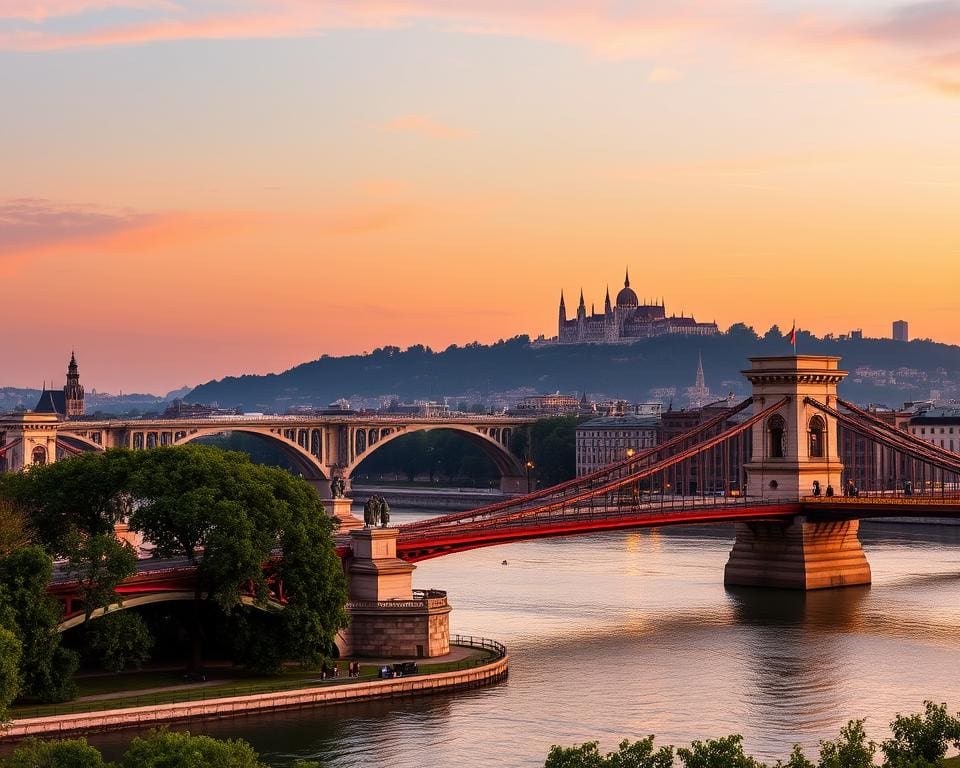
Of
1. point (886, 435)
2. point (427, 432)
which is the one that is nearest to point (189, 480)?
point (886, 435)

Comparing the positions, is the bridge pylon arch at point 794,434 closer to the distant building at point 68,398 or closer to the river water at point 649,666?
the river water at point 649,666

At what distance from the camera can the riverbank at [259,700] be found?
44.6m

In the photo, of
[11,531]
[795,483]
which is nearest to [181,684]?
[11,531]

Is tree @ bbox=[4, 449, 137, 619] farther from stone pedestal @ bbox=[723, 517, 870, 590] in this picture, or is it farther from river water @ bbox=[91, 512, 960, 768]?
stone pedestal @ bbox=[723, 517, 870, 590]

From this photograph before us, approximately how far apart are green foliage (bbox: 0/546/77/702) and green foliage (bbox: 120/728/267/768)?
1297 cm

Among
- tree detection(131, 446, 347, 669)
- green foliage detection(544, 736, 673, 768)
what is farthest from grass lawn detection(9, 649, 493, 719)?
green foliage detection(544, 736, 673, 768)

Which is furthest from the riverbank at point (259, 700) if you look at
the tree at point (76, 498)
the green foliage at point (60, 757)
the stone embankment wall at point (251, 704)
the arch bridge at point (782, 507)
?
the arch bridge at point (782, 507)

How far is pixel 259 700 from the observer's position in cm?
4794

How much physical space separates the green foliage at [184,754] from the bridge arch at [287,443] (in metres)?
92.7

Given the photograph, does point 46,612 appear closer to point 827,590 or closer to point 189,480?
point 189,480

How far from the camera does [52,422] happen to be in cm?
10631

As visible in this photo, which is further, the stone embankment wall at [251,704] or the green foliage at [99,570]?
the green foliage at [99,570]

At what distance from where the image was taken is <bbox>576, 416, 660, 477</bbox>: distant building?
15738 cm

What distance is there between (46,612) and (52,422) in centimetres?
6084
